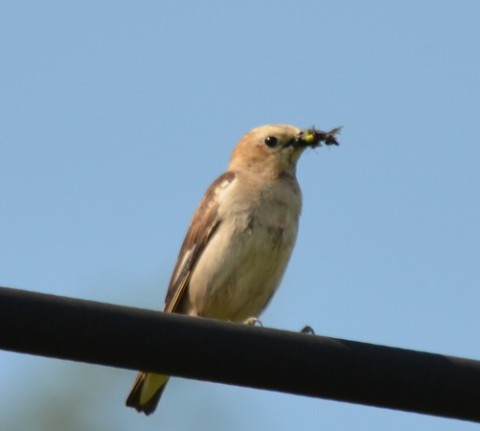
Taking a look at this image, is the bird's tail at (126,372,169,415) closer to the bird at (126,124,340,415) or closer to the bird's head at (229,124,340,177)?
the bird at (126,124,340,415)

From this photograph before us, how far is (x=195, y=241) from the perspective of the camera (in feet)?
26.6

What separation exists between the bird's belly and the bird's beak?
957mm

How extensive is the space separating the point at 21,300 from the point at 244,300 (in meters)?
4.14

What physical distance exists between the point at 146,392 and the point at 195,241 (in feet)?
3.49

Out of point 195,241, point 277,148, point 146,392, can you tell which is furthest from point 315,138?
point 146,392

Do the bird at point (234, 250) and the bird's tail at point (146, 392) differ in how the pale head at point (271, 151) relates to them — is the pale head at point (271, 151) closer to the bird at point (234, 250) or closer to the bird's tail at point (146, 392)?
the bird at point (234, 250)

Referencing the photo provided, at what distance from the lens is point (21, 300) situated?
382 cm

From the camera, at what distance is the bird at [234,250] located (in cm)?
772

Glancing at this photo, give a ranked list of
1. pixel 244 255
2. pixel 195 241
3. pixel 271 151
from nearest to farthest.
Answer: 1. pixel 244 255
2. pixel 195 241
3. pixel 271 151

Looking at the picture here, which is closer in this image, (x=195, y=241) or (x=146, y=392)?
(x=146, y=392)

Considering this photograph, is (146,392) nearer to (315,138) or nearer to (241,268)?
(241,268)

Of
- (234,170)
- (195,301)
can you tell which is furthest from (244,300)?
(234,170)

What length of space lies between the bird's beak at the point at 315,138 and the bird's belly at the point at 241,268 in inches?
37.7

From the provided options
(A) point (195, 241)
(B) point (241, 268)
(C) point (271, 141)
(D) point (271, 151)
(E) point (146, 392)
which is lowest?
(E) point (146, 392)
